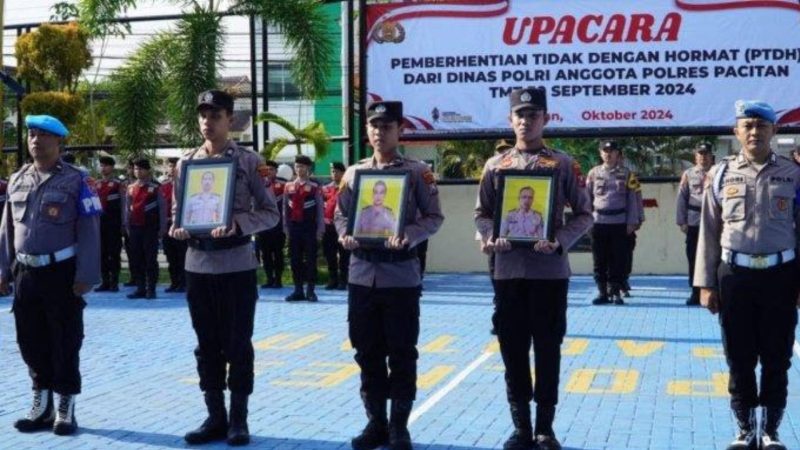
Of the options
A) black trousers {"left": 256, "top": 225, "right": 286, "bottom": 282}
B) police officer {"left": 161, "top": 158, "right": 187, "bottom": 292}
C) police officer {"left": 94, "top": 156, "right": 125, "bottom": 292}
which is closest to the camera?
police officer {"left": 161, "top": 158, "right": 187, "bottom": 292}

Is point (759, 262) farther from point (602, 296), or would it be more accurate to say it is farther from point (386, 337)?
point (602, 296)

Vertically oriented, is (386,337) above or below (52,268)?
below

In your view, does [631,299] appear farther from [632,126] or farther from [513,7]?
[513,7]

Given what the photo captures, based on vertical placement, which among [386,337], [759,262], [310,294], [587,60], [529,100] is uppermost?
[587,60]

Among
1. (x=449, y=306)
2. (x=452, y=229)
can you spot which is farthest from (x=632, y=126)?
(x=449, y=306)

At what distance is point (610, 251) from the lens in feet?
51.1

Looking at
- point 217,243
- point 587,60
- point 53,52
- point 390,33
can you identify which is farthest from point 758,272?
point 53,52

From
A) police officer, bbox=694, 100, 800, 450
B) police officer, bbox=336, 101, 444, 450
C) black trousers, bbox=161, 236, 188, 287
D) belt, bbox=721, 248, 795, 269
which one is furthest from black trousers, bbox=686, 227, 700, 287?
police officer, bbox=336, 101, 444, 450

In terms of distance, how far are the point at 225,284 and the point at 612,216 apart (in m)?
9.05

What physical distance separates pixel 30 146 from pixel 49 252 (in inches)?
27.0

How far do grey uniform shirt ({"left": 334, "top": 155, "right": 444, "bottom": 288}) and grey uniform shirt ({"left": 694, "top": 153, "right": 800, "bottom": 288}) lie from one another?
5.39ft

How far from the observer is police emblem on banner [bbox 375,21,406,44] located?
19703 mm

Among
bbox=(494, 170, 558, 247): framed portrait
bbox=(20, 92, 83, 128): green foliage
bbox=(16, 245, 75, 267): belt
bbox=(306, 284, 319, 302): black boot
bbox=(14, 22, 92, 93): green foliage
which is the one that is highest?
bbox=(14, 22, 92, 93): green foliage

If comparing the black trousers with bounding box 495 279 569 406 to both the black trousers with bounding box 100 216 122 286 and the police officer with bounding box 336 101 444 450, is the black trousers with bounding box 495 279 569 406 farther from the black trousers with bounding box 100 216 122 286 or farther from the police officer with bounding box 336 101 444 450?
the black trousers with bounding box 100 216 122 286
